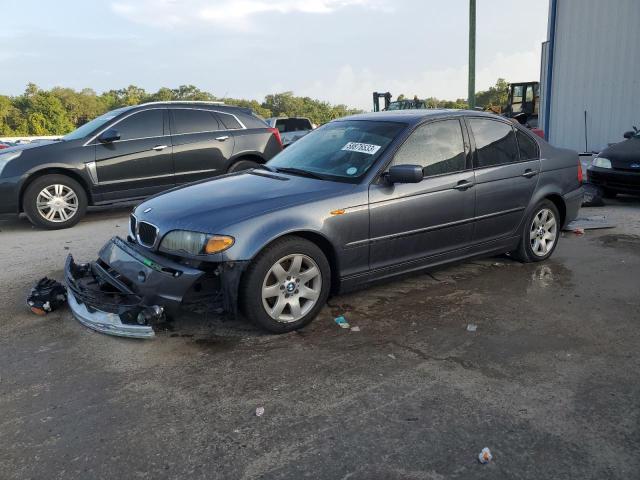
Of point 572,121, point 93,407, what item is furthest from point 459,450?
point 572,121

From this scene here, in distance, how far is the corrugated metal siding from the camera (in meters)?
14.4

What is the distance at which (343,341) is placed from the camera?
3979 millimetres

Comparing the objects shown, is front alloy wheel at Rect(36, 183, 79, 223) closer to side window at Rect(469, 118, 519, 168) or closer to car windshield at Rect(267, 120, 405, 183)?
car windshield at Rect(267, 120, 405, 183)

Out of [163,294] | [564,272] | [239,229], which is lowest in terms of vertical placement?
[564,272]

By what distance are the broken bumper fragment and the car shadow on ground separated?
4.31 metres

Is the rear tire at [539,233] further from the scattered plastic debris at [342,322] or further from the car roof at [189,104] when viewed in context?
the car roof at [189,104]

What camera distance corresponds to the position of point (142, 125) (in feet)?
28.0

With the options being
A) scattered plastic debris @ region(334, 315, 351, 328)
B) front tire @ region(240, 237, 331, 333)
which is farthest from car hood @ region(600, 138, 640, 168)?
front tire @ region(240, 237, 331, 333)

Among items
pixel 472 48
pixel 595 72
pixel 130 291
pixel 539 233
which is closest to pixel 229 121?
pixel 539 233

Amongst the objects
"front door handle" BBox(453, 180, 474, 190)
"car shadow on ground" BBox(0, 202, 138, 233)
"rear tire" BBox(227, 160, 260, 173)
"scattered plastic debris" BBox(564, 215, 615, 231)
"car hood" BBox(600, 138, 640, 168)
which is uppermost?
"front door handle" BBox(453, 180, 474, 190)

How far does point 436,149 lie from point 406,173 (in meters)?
0.72

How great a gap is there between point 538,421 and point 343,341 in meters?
1.46

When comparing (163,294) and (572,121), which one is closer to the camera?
(163,294)

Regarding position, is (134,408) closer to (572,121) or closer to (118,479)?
(118,479)
